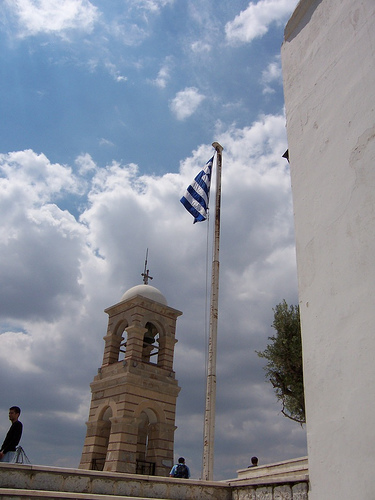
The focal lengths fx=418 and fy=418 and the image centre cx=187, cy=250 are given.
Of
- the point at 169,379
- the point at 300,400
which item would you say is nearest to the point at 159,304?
the point at 169,379

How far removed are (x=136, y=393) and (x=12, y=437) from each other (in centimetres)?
817

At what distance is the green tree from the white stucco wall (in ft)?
35.2

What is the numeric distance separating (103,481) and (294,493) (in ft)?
9.81

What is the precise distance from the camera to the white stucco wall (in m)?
3.15

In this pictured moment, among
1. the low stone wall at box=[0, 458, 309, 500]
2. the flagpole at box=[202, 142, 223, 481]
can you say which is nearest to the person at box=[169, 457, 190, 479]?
the flagpole at box=[202, 142, 223, 481]

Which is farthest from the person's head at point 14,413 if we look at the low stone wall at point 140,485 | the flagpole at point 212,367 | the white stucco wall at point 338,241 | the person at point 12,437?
the white stucco wall at point 338,241

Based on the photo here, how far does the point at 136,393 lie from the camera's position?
15000 mm

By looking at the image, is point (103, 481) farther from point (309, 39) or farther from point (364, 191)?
point (309, 39)

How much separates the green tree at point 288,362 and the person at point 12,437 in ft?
31.1

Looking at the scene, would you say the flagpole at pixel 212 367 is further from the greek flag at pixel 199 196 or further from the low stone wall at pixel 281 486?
the low stone wall at pixel 281 486

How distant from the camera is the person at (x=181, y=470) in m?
9.16

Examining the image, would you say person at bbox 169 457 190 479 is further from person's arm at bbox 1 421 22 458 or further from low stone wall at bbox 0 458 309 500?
person's arm at bbox 1 421 22 458

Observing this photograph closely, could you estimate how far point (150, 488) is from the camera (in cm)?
669

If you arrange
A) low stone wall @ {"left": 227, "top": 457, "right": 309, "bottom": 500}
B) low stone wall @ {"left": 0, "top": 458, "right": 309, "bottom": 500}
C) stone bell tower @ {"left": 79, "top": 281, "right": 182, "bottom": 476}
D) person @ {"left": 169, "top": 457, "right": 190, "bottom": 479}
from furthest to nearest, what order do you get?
1. stone bell tower @ {"left": 79, "top": 281, "right": 182, "bottom": 476}
2. person @ {"left": 169, "top": 457, "right": 190, "bottom": 479}
3. low stone wall @ {"left": 0, "top": 458, "right": 309, "bottom": 500}
4. low stone wall @ {"left": 227, "top": 457, "right": 309, "bottom": 500}
